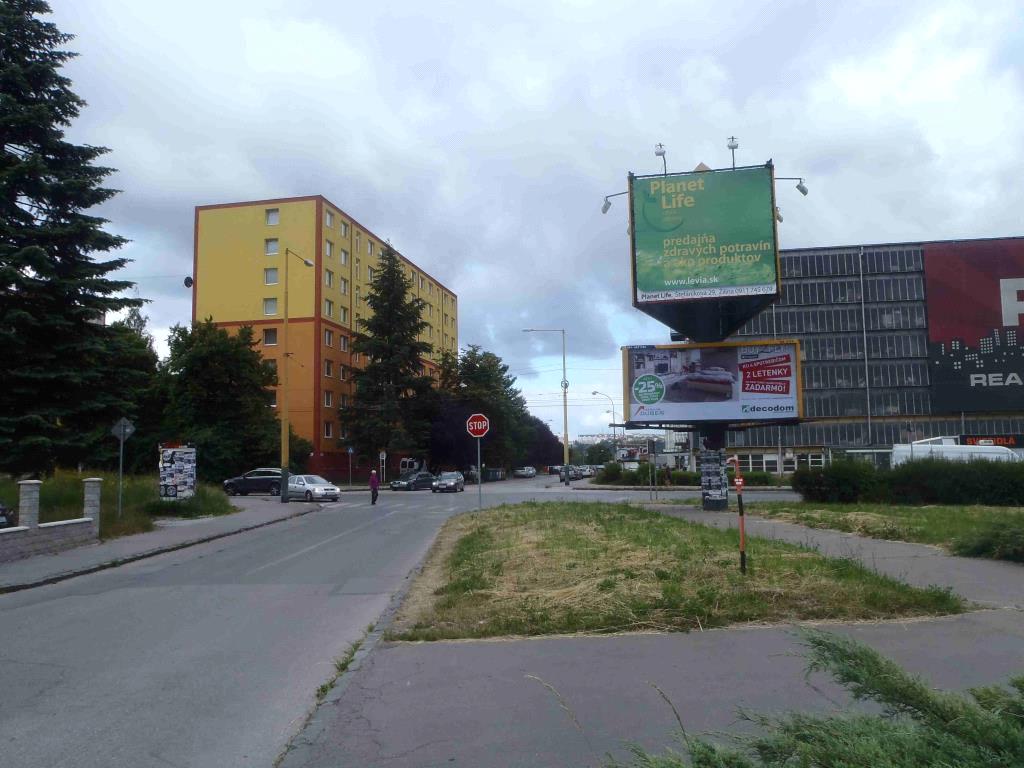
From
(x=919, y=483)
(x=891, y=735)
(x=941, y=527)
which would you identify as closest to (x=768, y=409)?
(x=919, y=483)

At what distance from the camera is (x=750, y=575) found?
9.65 m

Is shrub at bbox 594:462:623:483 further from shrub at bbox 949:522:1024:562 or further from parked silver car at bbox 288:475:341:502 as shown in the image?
shrub at bbox 949:522:1024:562

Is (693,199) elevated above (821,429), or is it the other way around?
(693,199)

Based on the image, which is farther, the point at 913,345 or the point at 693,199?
the point at 913,345

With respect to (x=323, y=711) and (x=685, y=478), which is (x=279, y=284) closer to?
(x=685, y=478)

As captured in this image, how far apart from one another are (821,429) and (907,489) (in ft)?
149

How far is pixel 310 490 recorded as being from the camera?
40.8m

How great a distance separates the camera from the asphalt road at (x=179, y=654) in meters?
5.59

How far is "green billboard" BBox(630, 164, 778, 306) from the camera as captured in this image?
81.8ft

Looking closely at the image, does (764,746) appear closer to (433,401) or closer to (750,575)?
(750,575)

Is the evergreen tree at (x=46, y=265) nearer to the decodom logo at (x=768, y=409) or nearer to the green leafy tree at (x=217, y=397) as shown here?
the decodom logo at (x=768, y=409)

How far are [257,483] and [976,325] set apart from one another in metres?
57.7

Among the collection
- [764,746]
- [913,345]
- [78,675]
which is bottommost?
[78,675]

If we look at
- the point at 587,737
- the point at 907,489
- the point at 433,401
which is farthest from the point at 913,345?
the point at 587,737
